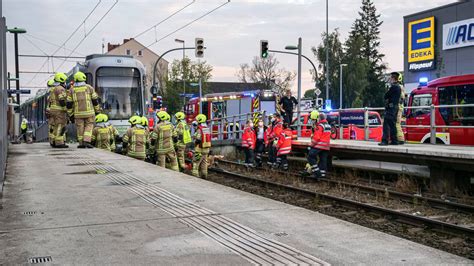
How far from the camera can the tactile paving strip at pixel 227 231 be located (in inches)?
167

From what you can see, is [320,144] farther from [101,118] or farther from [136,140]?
[101,118]

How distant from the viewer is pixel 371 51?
2781 inches

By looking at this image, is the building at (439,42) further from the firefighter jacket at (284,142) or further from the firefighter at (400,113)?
the firefighter at (400,113)

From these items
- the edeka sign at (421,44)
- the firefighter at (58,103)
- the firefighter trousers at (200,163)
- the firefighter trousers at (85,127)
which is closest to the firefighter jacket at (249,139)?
the firefighter trousers at (200,163)

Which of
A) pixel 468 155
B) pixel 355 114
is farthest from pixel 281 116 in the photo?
pixel 468 155

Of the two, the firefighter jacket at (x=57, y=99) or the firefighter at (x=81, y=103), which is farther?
the firefighter jacket at (x=57, y=99)

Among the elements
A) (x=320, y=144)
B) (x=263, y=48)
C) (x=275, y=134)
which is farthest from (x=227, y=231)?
(x=263, y=48)

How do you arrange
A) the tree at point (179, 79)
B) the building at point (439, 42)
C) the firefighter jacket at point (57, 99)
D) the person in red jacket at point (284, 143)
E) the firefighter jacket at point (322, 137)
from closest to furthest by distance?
the firefighter jacket at point (57, 99) < the firefighter jacket at point (322, 137) < the person in red jacket at point (284, 143) < the building at point (439, 42) < the tree at point (179, 79)

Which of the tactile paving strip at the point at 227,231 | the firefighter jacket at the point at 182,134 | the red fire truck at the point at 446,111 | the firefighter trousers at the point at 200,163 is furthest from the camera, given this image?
the firefighter jacket at the point at 182,134

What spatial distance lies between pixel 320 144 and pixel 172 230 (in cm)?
908

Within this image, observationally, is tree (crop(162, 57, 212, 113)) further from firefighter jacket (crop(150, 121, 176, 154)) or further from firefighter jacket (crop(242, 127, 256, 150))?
firefighter jacket (crop(150, 121, 176, 154))

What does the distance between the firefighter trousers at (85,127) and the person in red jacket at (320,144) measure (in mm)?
5764

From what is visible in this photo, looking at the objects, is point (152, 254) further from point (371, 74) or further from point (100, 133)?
point (371, 74)

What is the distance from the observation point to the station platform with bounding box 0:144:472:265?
427cm
